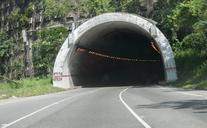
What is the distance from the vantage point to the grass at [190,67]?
152 feet

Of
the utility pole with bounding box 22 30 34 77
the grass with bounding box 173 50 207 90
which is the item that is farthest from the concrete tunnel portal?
the utility pole with bounding box 22 30 34 77

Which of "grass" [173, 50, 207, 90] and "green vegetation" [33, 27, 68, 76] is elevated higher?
"green vegetation" [33, 27, 68, 76]

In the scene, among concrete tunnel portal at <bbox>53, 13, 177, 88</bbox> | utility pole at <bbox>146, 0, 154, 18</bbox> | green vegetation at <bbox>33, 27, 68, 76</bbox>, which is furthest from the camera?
utility pole at <bbox>146, 0, 154, 18</bbox>

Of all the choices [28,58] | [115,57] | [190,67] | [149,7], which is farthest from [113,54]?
[190,67]

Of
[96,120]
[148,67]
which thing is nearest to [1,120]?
[96,120]

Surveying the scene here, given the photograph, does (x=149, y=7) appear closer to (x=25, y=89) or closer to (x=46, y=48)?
(x=46, y=48)

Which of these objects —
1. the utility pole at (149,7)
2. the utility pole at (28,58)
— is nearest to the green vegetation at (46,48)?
the utility pole at (28,58)

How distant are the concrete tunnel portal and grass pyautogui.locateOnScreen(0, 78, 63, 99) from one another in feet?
7.91

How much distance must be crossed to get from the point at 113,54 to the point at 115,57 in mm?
1449

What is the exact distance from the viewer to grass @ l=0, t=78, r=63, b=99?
142ft

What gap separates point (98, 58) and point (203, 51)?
17.2 meters

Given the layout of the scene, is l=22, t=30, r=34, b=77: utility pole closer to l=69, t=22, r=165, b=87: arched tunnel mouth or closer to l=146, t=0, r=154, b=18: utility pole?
l=69, t=22, r=165, b=87: arched tunnel mouth

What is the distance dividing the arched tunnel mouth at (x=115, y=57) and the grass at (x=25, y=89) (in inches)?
174

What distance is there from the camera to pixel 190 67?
53.7 m
